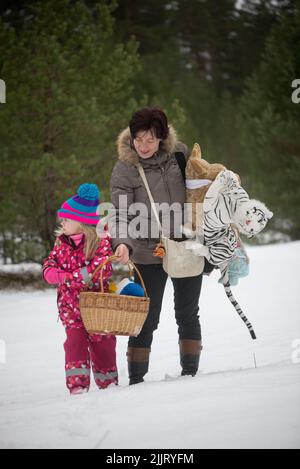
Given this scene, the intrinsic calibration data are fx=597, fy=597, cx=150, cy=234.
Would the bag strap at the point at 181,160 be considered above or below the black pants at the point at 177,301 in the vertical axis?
above

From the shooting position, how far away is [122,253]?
10.5 feet

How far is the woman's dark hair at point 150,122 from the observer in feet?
10.8

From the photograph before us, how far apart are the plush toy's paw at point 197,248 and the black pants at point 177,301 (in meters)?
0.16

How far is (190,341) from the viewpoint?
137 inches

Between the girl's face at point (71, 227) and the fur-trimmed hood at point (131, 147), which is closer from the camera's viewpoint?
the fur-trimmed hood at point (131, 147)

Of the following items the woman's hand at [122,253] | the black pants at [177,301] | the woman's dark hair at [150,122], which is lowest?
the black pants at [177,301]

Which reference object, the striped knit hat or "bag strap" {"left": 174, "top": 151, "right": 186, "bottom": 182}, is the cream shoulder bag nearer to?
"bag strap" {"left": 174, "top": 151, "right": 186, "bottom": 182}

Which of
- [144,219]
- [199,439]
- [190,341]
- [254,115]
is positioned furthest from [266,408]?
[254,115]

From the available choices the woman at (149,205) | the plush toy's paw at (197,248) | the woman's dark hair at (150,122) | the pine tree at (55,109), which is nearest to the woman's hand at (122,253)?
the woman at (149,205)

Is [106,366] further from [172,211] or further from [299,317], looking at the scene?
[299,317]

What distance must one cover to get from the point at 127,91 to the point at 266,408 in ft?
25.7

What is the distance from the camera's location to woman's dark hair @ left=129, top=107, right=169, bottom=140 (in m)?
3.29

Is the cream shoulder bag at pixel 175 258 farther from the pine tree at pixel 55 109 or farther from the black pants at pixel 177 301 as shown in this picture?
the pine tree at pixel 55 109
